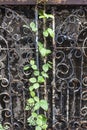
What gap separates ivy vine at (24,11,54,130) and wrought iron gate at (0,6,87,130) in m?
0.06

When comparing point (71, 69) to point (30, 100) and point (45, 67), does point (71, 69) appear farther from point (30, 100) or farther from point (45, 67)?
point (30, 100)

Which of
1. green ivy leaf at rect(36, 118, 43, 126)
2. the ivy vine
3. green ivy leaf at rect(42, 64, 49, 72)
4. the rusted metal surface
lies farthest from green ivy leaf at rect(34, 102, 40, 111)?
the rusted metal surface

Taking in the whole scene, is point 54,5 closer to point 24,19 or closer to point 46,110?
point 24,19

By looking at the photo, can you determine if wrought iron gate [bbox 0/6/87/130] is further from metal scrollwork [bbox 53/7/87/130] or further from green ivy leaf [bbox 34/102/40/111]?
green ivy leaf [bbox 34/102/40/111]

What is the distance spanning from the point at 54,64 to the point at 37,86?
283 millimetres

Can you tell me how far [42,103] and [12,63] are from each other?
51 cm

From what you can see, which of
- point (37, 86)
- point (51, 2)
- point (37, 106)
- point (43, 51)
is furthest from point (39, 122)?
point (51, 2)

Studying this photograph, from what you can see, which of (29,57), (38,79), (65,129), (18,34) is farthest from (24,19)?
(65,129)

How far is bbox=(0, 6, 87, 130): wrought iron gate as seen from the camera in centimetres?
336

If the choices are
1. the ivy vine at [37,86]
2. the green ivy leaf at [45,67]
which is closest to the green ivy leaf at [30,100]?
the ivy vine at [37,86]

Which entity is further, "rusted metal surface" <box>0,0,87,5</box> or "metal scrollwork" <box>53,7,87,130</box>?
"metal scrollwork" <box>53,7,87,130</box>

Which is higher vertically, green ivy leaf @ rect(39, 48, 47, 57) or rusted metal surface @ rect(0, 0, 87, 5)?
rusted metal surface @ rect(0, 0, 87, 5)

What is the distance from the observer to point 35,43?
338cm

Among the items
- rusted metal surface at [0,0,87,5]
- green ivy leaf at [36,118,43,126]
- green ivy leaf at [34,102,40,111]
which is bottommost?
green ivy leaf at [36,118,43,126]
